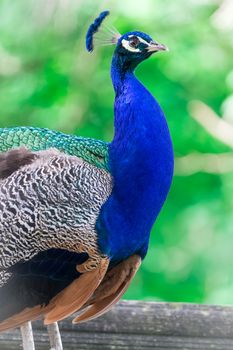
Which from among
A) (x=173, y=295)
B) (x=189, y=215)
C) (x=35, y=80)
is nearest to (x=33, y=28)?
(x=35, y=80)

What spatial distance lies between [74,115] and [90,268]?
6.26 ft

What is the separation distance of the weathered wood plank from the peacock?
0.26 metres

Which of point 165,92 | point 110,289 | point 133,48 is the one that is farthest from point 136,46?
point 165,92

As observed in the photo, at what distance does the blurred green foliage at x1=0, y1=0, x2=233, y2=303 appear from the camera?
11.6 feet

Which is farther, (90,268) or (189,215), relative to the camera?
(189,215)

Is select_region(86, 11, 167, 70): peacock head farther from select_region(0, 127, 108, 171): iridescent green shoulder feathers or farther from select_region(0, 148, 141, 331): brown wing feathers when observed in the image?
select_region(0, 148, 141, 331): brown wing feathers

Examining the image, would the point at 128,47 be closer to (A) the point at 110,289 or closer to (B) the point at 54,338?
(A) the point at 110,289

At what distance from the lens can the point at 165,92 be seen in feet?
11.7

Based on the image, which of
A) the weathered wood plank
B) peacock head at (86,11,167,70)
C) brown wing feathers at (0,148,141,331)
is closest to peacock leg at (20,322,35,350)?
brown wing feathers at (0,148,141,331)

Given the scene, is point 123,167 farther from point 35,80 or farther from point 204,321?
point 35,80

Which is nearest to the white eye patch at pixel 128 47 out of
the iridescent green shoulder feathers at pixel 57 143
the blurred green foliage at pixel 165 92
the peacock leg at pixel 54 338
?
the iridescent green shoulder feathers at pixel 57 143

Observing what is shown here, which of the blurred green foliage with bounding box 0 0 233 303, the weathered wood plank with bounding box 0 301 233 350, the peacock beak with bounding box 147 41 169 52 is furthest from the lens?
the blurred green foliage with bounding box 0 0 233 303

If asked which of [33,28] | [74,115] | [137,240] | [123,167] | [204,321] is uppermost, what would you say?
[33,28]

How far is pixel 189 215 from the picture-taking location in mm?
3789
